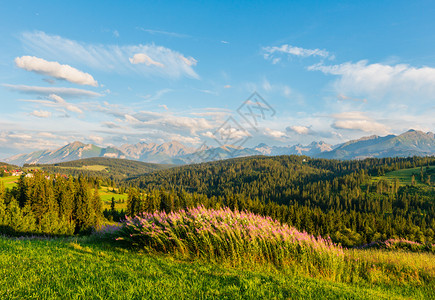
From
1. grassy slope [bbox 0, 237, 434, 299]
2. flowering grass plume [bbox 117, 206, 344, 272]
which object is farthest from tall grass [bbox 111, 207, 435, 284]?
grassy slope [bbox 0, 237, 434, 299]

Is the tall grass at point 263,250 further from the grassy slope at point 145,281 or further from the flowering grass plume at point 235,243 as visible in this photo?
the grassy slope at point 145,281

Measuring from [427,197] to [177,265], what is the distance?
267223mm

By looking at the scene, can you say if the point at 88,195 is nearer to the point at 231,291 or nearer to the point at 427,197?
the point at 231,291

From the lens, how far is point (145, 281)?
505 cm

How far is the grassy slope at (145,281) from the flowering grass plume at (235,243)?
2.72ft

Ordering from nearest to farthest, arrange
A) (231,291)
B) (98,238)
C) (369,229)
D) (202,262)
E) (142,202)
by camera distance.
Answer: (231,291)
(202,262)
(98,238)
(142,202)
(369,229)

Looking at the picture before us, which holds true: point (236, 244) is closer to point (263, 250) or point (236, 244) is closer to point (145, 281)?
point (263, 250)

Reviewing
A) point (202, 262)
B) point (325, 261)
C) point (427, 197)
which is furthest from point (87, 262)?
point (427, 197)

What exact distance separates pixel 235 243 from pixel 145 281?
12.3ft

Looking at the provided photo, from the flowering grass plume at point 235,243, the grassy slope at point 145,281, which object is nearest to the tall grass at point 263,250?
the flowering grass plume at point 235,243

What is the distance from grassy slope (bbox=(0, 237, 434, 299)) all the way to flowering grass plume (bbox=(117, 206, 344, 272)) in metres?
0.83

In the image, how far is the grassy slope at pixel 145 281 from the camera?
14.9 feet

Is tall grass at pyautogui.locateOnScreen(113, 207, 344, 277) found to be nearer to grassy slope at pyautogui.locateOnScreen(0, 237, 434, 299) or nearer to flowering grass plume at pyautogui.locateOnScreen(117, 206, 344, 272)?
flowering grass plume at pyautogui.locateOnScreen(117, 206, 344, 272)

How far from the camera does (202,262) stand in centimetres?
713
